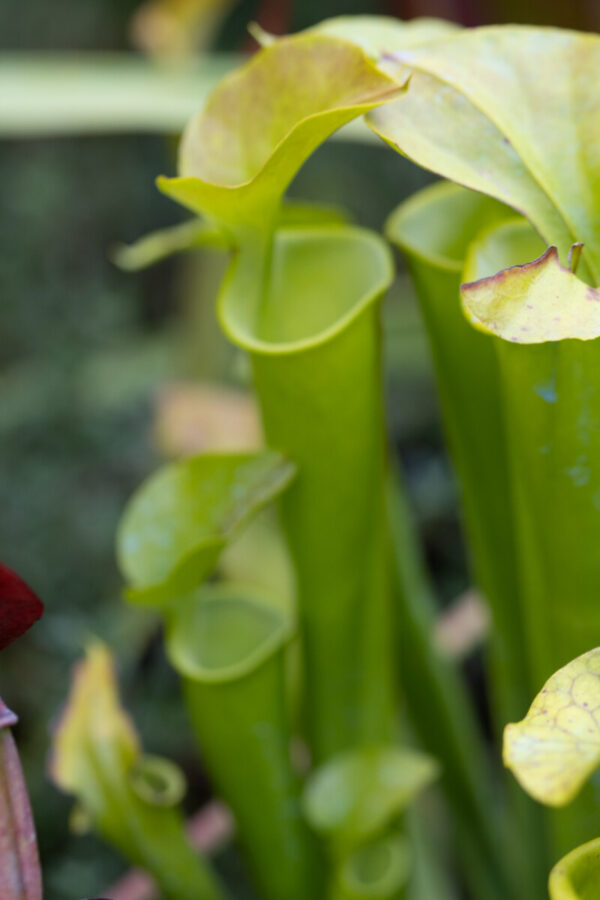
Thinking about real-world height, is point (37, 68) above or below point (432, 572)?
above

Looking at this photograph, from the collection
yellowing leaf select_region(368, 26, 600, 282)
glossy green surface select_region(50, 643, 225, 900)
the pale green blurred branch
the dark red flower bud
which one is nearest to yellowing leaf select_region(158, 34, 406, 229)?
yellowing leaf select_region(368, 26, 600, 282)

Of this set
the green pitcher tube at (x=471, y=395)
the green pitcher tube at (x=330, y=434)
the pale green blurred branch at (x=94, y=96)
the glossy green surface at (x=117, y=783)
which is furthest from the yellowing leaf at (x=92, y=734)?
the pale green blurred branch at (x=94, y=96)

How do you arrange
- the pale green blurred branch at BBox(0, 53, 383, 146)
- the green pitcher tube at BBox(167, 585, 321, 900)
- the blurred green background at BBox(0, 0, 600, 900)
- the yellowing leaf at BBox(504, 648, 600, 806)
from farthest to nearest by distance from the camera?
the blurred green background at BBox(0, 0, 600, 900) < the pale green blurred branch at BBox(0, 53, 383, 146) < the green pitcher tube at BBox(167, 585, 321, 900) < the yellowing leaf at BBox(504, 648, 600, 806)

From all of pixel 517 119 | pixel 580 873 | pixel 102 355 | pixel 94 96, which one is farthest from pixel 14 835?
pixel 102 355

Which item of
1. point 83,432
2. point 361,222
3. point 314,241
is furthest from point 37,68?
point 361,222

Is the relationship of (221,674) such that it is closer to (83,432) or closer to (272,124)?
(272,124)

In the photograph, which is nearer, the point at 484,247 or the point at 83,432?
the point at 484,247

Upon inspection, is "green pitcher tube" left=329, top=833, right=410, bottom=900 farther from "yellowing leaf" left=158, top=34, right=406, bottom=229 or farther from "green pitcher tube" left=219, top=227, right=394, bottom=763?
"yellowing leaf" left=158, top=34, right=406, bottom=229
